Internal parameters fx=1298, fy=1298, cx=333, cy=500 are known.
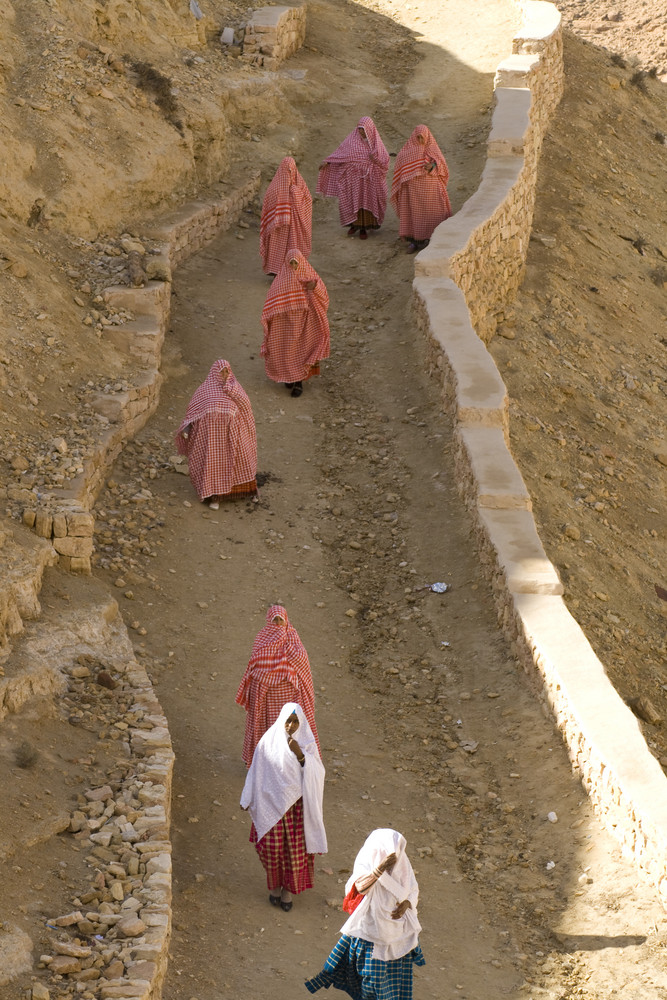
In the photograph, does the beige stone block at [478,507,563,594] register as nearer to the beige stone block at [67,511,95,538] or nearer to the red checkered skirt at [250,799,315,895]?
the red checkered skirt at [250,799,315,895]

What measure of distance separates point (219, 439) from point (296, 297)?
188cm

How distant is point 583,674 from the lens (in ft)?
22.0

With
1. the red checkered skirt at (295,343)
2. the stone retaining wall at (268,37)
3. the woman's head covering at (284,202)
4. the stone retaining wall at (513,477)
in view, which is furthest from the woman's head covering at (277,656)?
the stone retaining wall at (268,37)

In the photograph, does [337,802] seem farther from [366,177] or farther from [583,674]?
[366,177]

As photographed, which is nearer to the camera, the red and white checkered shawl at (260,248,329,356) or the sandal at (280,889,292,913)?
the sandal at (280,889,292,913)

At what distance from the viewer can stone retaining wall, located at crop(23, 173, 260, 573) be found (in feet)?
24.1

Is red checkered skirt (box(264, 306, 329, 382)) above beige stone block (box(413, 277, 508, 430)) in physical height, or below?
below

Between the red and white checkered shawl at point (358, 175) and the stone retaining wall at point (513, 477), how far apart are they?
100 cm

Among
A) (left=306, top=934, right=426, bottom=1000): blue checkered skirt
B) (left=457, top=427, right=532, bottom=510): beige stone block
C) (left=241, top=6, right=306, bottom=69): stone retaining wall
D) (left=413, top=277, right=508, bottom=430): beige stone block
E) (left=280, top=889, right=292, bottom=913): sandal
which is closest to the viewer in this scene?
(left=306, top=934, right=426, bottom=1000): blue checkered skirt

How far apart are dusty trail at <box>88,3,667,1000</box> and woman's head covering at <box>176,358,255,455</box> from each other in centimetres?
49

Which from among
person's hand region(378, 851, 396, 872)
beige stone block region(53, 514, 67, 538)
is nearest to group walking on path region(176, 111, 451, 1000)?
person's hand region(378, 851, 396, 872)

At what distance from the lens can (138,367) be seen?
9656 mm

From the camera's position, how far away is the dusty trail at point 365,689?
577 cm

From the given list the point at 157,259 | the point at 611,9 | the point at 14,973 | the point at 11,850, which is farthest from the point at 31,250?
the point at 611,9
